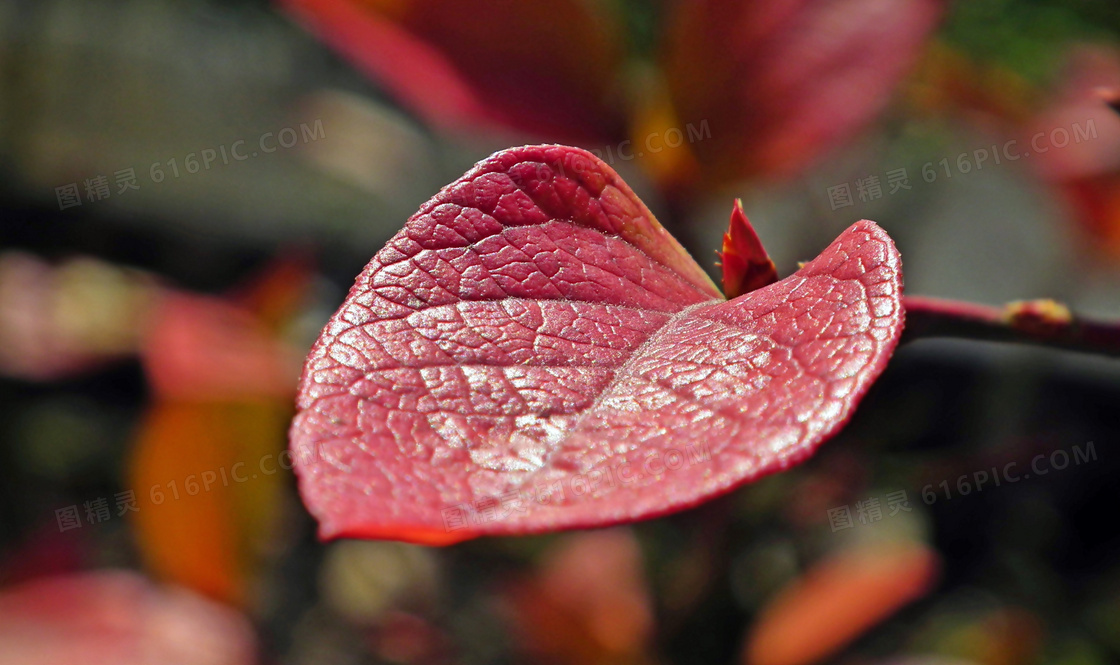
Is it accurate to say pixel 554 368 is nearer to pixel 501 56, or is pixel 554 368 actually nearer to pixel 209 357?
pixel 501 56

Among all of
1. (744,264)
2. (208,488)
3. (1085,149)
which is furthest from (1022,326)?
(1085,149)

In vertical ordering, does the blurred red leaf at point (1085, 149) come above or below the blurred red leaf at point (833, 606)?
above

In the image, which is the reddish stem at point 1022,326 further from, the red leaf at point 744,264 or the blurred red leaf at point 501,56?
the blurred red leaf at point 501,56

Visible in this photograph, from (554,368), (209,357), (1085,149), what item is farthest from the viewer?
(1085,149)

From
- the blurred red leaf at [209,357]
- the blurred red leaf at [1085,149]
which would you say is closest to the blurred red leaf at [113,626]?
the blurred red leaf at [209,357]

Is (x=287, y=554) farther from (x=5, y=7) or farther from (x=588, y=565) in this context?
(x=5, y=7)

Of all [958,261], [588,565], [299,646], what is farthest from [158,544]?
[958,261]
